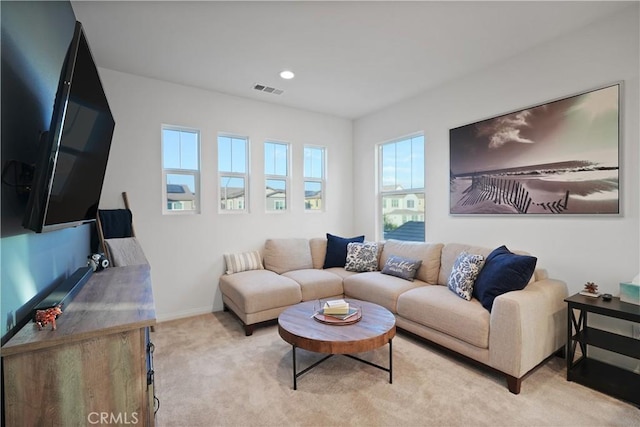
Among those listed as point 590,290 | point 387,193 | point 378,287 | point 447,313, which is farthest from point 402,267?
point 590,290

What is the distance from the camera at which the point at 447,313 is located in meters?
2.42

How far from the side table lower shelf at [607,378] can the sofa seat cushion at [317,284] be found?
7.13ft

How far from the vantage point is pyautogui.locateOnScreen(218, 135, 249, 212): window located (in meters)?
3.87

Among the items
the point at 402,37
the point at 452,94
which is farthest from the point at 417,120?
the point at 402,37

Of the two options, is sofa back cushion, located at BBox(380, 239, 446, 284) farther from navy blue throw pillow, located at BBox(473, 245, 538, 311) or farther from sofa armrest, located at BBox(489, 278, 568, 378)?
sofa armrest, located at BBox(489, 278, 568, 378)

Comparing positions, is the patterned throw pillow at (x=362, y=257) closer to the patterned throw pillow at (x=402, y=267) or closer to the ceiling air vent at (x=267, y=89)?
the patterned throw pillow at (x=402, y=267)

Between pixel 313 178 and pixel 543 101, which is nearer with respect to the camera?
pixel 543 101

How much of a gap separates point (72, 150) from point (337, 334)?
188 cm

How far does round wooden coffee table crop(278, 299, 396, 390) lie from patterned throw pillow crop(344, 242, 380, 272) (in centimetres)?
134

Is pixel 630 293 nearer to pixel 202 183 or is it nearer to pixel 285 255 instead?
pixel 285 255

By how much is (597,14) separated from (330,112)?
307cm

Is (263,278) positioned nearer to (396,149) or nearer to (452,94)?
(396,149)

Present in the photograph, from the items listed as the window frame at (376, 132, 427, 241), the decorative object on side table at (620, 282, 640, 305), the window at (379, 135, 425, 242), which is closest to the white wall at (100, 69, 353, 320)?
the window frame at (376, 132, 427, 241)

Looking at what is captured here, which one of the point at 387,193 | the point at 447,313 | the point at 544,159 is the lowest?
the point at 447,313
